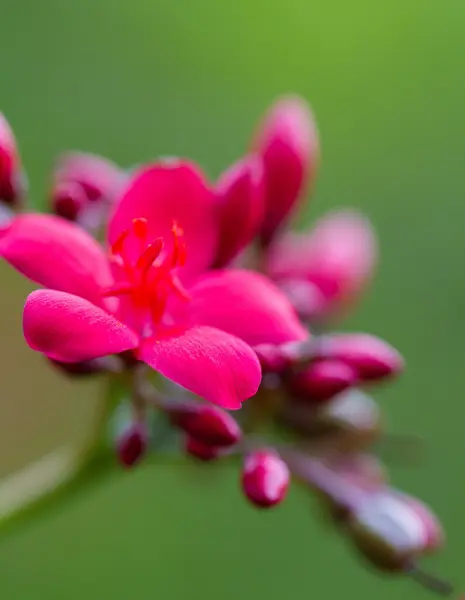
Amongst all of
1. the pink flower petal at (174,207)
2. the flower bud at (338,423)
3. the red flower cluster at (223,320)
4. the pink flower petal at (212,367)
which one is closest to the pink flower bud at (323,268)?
the red flower cluster at (223,320)

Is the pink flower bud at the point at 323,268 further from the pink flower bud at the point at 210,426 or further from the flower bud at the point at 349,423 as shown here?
the pink flower bud at the point at 210,426

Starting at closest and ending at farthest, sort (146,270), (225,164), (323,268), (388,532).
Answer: (146,270)
(388,532)
(323,268)
(225,164)

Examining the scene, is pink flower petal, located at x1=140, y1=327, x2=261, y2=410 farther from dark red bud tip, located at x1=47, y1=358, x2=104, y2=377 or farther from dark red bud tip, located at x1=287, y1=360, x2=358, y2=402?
dark red bud tip, located at x1=287, y1=360, x2=358, y2=402

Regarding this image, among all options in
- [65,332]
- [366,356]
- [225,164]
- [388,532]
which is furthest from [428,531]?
[225,164]

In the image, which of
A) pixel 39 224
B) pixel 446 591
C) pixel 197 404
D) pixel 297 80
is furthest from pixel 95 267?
pixel 297 80

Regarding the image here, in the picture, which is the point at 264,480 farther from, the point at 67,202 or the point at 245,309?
the point at 67,202

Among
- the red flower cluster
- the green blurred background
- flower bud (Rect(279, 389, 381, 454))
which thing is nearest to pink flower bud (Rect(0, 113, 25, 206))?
the red flower cluster
